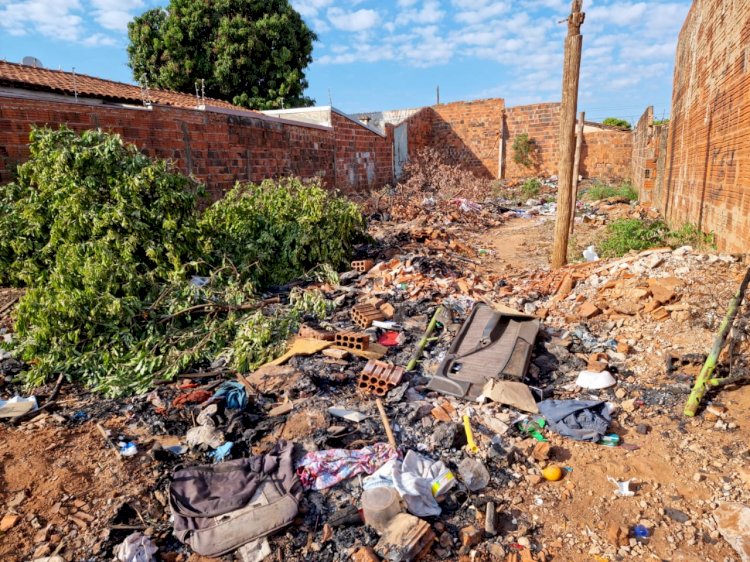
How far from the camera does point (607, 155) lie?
16688 mm

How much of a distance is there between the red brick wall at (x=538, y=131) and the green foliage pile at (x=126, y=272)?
574 inches

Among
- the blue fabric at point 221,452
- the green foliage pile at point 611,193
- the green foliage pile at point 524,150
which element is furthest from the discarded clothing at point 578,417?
the green foliage pile at point 524,150

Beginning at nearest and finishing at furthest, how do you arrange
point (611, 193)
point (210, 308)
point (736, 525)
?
point (736, 525), point (210, 308), point (611, 193)

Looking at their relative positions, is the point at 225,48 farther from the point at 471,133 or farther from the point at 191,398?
the point at 191,398

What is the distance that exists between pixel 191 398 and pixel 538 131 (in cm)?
1773

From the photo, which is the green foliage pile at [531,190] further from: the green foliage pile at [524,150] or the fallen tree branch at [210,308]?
the fallen tree branch at [210,308]

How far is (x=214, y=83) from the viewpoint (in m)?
17.1

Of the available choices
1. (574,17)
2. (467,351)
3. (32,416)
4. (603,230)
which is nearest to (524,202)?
(603,230)

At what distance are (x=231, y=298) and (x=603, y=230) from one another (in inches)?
322

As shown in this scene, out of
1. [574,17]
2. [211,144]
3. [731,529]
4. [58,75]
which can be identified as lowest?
[731,529]

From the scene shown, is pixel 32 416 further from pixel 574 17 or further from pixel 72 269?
pixel 574 17

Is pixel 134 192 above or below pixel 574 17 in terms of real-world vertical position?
below

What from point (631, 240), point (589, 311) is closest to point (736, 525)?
point (589, 311)

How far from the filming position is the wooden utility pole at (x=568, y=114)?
215 inches
